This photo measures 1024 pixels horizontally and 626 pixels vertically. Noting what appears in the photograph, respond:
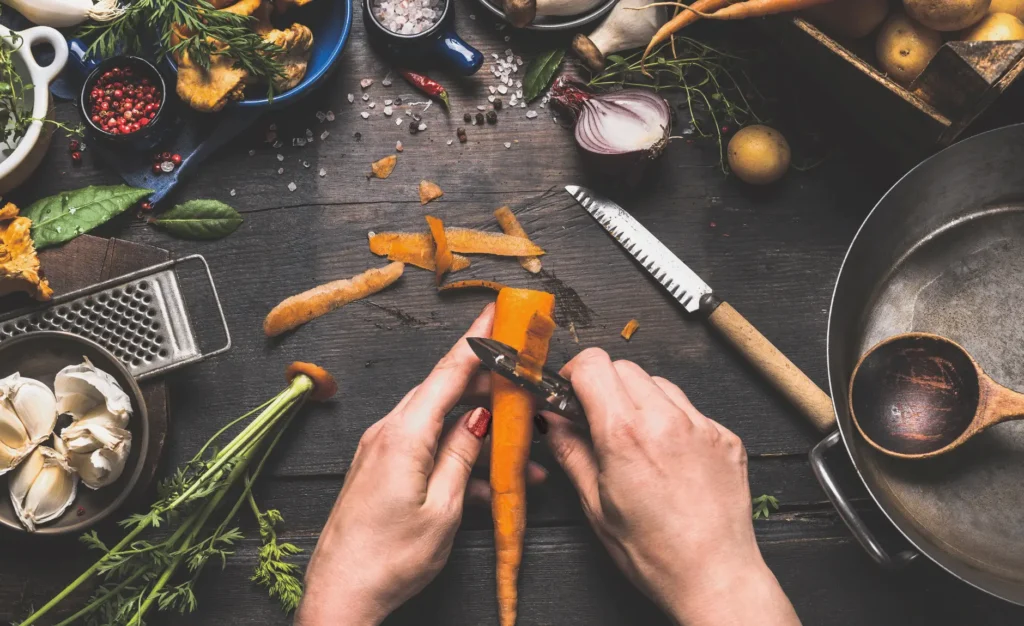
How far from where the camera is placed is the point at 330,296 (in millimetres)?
1577

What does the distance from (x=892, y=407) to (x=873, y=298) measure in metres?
0.23

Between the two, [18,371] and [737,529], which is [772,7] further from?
[18,371]

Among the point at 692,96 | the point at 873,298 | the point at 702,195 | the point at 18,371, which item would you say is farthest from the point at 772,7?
the point at 18,371

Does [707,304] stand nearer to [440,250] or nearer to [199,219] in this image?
[440,250]

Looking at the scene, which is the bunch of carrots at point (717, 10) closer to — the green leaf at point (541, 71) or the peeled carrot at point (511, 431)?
the green leaf at point (541, 71)

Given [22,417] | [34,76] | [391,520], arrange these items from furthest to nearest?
1. [34,76]
2. [22,417]
3. [391,520]

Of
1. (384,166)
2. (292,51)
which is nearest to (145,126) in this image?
(292,51)

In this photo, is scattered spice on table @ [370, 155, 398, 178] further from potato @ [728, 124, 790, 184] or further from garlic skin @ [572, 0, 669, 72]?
potato @ [728, 124, 790, 184]

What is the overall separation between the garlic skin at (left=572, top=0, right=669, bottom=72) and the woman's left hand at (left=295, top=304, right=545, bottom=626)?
28.5 inches

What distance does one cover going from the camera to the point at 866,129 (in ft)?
4.99

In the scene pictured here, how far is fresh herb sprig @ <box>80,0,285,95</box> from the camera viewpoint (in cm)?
138

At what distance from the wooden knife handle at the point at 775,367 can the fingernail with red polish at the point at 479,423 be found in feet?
1.66

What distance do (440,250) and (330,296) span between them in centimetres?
25

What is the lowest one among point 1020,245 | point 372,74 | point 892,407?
point 372,74
